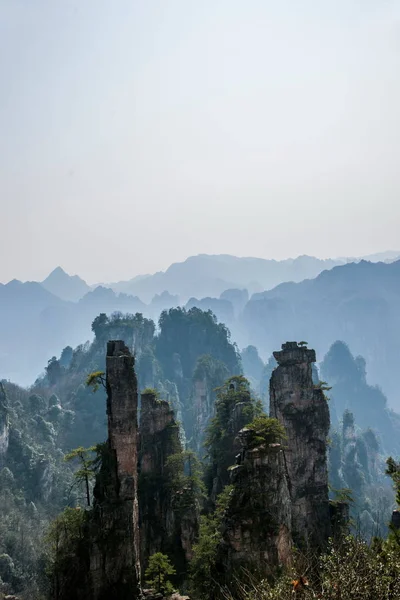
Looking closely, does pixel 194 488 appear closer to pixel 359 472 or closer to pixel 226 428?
pixel 226 428

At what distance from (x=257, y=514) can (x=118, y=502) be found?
26.4ft

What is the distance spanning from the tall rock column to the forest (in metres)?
0.12

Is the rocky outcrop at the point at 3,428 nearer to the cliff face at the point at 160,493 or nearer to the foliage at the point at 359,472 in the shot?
the cliff face at the point at 160,493

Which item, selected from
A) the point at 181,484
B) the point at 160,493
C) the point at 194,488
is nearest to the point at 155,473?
the point at 160,493

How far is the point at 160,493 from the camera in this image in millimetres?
34312

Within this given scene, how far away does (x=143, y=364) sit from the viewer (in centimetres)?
8769

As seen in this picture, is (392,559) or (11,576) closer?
(392,559)

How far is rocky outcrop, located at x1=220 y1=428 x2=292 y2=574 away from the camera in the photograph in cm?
2011

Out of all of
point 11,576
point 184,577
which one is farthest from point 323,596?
point 11,576

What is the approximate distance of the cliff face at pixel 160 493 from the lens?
31438 mm

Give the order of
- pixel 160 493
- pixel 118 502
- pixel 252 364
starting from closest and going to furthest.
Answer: pixel 118 502 → pixel 160 493 → pixel 252 364

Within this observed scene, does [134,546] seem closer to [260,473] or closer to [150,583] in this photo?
[150,583]

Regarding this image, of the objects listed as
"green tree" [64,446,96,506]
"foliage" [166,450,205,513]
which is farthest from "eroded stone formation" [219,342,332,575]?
"green tree" [64,446,96,506]

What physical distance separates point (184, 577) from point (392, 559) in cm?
1938
